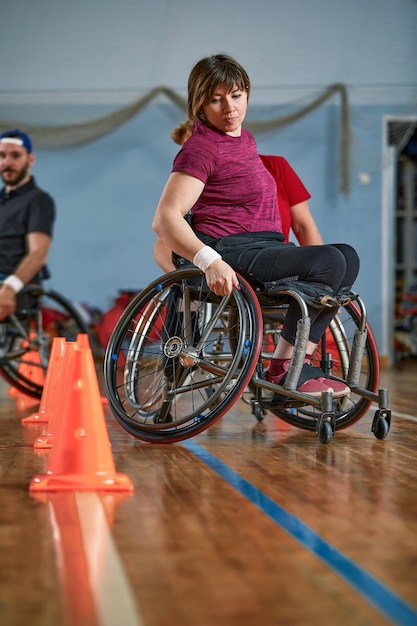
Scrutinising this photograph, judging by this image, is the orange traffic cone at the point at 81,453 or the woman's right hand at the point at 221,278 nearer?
the orange traffic cone at the point at 81,453

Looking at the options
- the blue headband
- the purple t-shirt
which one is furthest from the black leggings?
the blue headband

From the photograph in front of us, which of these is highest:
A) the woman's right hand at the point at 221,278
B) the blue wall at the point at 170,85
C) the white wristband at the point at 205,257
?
the blue wall at the point at 170,85

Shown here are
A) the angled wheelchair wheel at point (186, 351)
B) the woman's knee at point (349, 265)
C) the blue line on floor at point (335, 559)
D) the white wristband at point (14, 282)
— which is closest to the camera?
the blue line on floor at point (335, 559)

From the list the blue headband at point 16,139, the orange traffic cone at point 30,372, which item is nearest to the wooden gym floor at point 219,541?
the orange traffic cone at point 30,372

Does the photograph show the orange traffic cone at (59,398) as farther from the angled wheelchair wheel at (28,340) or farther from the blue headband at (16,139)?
the blue headband at (16,139)

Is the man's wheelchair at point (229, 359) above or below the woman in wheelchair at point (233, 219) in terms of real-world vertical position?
below

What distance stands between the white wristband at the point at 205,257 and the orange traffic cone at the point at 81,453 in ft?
1.77

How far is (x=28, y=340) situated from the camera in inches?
164

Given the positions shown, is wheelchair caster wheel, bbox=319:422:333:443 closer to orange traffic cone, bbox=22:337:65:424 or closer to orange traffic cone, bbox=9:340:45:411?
orange traffic cone, bbox=22:337:65:424

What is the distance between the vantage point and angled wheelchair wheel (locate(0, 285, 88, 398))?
408 centimetres

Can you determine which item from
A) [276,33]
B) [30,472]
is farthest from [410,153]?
[30,472]

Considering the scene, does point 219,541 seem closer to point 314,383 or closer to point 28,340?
point 314,383

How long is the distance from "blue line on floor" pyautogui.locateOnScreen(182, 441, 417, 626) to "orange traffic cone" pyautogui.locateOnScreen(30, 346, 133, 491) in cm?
26

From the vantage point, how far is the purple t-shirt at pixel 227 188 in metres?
2.61
